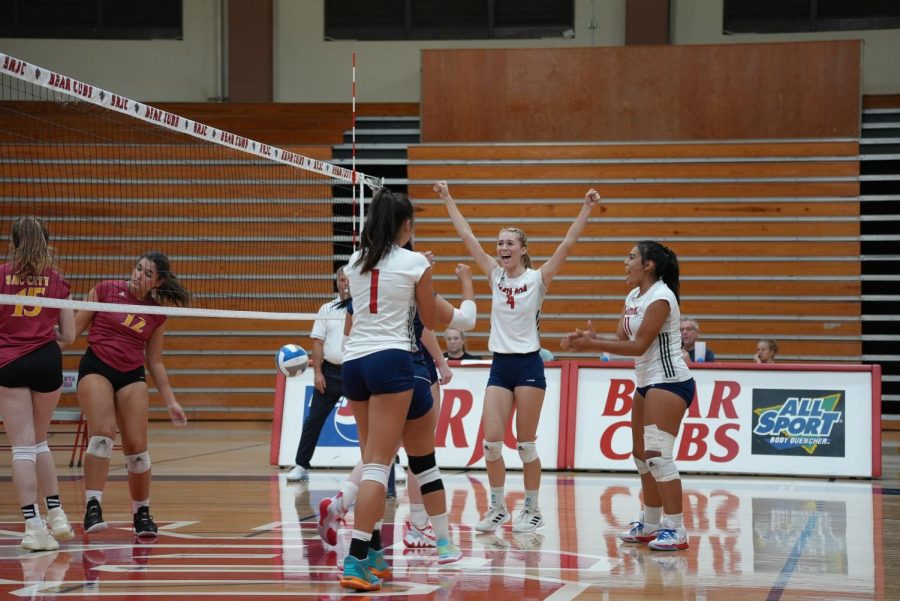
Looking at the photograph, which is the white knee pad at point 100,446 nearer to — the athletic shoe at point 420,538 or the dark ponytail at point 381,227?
the athletic shoe at point 420,538

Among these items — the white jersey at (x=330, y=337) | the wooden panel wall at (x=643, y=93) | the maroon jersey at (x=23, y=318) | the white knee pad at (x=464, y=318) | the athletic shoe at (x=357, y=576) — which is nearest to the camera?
the athletic shoe at (x=357, y=576)

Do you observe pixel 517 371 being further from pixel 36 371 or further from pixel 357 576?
pixel 36 371

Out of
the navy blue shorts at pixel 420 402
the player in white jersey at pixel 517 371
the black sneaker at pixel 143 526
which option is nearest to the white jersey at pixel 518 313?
the player in white jersey at pixel 517 371

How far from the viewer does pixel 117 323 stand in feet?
21.5

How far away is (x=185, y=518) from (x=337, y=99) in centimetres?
1200

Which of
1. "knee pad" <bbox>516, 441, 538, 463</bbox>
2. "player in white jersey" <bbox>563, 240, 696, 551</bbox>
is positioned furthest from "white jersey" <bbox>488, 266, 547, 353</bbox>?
"player in white jersey" <bbox>563, 240, 696, 551</bbox>

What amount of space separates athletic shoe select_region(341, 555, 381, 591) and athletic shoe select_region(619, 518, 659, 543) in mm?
2103

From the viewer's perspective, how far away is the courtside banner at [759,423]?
1018 cm

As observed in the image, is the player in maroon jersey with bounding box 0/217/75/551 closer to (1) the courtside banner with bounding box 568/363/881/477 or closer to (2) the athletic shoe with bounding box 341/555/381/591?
(2) the athletic shoe with bounding box 341/555/381/591

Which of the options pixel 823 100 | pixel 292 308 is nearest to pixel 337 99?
pixel 292 308

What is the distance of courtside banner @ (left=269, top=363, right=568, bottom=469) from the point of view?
10.5 meters

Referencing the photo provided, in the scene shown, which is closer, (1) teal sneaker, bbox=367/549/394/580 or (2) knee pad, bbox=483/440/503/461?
(1) teal sneaker, bbox=367/549/394/580

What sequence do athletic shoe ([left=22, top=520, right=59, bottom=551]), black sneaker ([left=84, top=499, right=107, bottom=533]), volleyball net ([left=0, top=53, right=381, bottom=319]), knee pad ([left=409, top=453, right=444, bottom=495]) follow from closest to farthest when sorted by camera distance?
knee pad ([left=409, top=453, right=444, bottom=495]), athletic shoe ([left=22, top=520, right=59, bottom=551]), black sneaker ([left=84, top=499, right=107, bottom=533]), volleyball net ([left=0, top=53, right=381, bottom=319])

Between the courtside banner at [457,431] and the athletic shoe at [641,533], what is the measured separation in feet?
13.0
